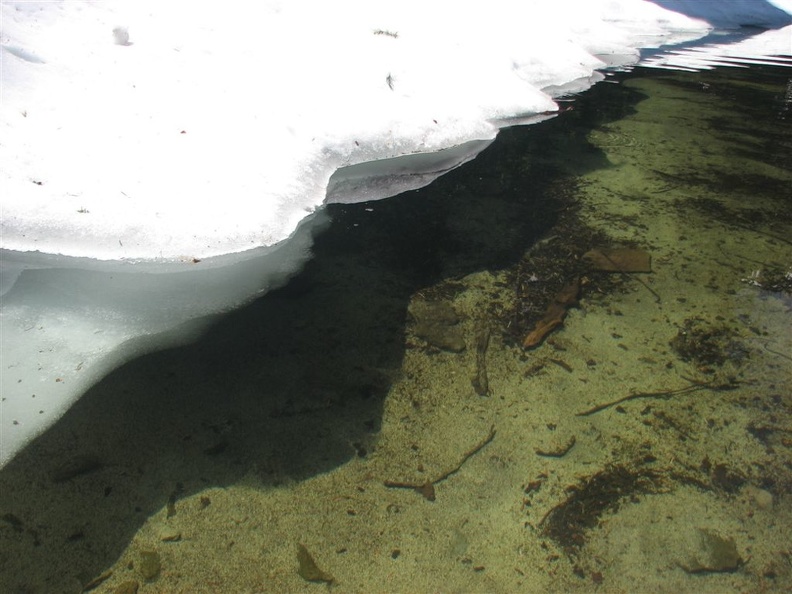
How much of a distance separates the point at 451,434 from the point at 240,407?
0.92 metres

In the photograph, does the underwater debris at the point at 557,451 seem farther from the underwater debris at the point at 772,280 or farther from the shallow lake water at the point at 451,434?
the underwater debris at the point at 772,280

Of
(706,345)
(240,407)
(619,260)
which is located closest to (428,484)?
(240,407)

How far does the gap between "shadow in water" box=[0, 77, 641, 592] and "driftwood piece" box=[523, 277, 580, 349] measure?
18.8 inches

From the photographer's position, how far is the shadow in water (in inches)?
82.0

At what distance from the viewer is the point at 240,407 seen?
2.57 metres

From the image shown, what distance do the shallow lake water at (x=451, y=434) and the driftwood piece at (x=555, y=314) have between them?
2 cm

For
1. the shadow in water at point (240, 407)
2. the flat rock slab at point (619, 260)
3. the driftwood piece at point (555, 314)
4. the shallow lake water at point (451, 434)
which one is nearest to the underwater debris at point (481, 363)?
the shallow lake water at point (451, 434)

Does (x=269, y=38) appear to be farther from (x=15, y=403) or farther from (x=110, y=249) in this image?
(x=15, y=403)

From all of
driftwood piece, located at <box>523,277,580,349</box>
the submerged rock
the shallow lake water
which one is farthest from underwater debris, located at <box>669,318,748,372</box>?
the submerged rock

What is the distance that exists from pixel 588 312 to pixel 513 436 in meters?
1.11

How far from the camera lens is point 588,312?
3.28m

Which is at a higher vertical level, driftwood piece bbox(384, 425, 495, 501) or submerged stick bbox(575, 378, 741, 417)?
submerged stick bbox(575, 378, 741, 417)

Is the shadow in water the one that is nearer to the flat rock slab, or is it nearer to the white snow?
the white snow

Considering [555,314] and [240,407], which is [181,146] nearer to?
[240,407]
